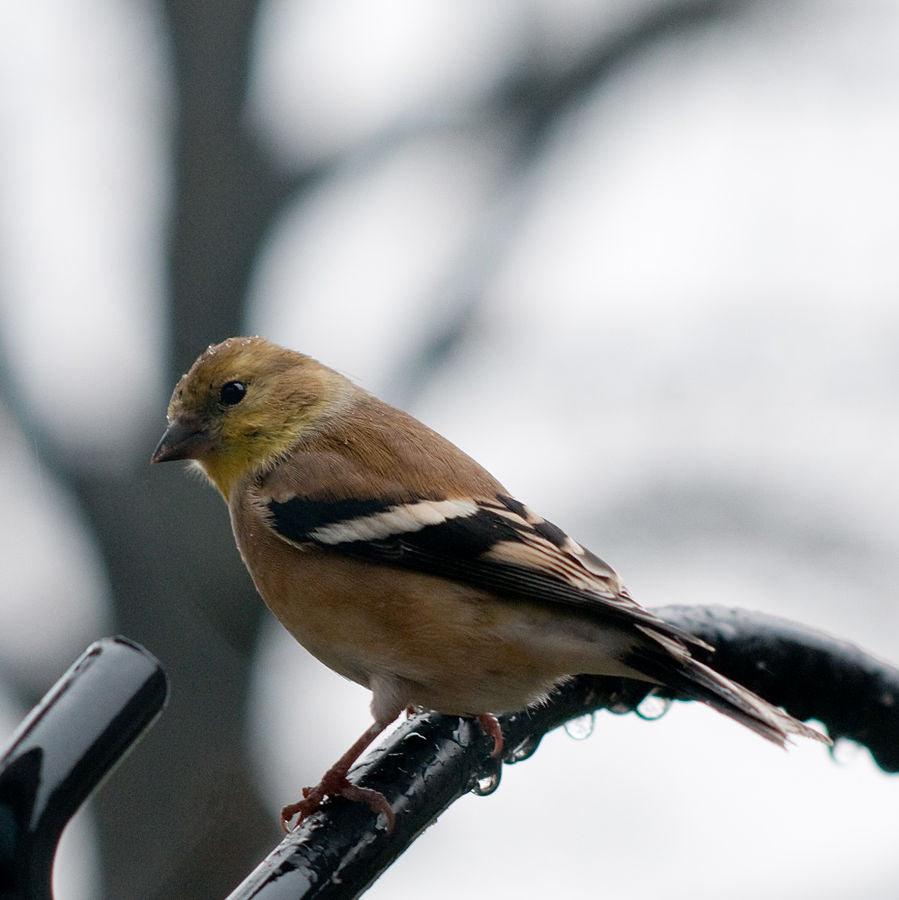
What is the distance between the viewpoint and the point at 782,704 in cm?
235

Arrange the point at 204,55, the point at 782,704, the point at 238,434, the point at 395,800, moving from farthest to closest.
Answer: the point at 204,55 → the point at 238,434 → the point at 782,704 → the point at 395,800

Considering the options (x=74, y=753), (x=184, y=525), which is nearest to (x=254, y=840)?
(x=184, y=525)

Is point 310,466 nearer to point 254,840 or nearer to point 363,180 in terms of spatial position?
point 254,840

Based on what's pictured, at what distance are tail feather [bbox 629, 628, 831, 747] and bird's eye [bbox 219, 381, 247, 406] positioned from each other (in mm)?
1196

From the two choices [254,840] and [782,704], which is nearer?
Answer: [782,704]

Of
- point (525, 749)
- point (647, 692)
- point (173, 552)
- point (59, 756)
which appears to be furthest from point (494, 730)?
point (173, 552)

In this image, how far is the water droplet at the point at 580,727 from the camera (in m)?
2.34

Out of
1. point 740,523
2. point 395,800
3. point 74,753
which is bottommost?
point 74,753

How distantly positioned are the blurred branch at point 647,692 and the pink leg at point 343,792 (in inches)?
0.7

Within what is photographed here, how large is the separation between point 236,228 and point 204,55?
1.04m

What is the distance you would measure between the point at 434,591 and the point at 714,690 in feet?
1.90

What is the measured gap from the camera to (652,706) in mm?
2383

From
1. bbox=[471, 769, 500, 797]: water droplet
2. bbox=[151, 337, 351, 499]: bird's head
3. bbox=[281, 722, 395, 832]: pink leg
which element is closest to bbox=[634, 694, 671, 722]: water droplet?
bbox=[471, 769, 500, 797]: water droplet

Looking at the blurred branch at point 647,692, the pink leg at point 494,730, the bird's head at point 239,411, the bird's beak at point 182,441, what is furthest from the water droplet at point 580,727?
the bird's beak at point 182,441
